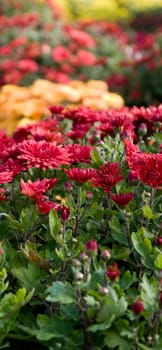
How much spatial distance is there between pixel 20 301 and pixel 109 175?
44 centimetres

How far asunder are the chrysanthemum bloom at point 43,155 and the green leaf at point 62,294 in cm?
49

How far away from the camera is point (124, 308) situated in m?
1.40

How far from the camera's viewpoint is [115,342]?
145cm

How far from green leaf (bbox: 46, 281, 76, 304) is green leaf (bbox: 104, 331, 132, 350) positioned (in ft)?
0.39

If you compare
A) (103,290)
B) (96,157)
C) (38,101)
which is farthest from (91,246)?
(38,101)

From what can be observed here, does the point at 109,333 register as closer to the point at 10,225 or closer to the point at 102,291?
the point at 102,291

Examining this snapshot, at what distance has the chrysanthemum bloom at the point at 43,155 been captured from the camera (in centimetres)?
189

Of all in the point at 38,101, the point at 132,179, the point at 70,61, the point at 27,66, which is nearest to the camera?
the point at 132,179

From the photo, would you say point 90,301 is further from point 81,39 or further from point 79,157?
point 81,39

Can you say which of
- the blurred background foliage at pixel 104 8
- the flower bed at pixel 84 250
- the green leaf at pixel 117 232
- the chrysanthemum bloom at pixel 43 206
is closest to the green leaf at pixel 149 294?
the flower bed at pixel 84 250

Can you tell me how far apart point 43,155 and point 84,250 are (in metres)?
0.39

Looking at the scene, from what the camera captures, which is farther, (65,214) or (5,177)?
(5,177)

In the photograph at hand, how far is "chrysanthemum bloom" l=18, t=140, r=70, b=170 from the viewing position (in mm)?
1889

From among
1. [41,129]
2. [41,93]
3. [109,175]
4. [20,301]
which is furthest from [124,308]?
[41,93]
